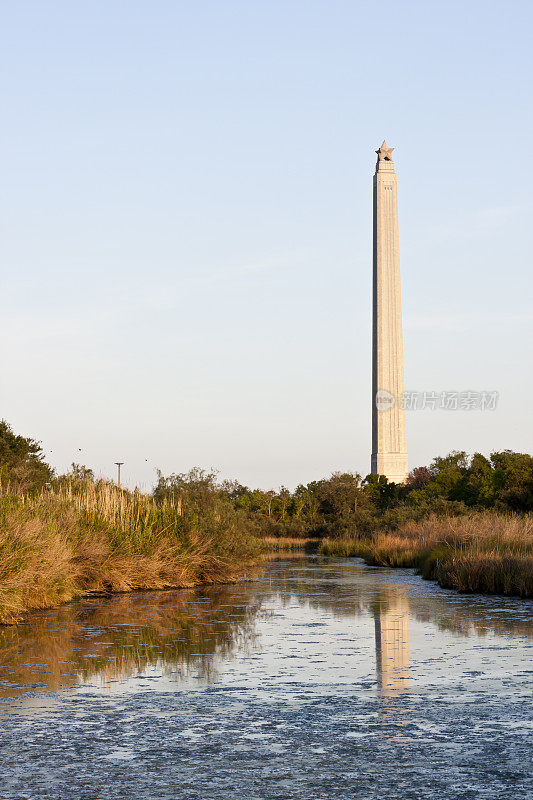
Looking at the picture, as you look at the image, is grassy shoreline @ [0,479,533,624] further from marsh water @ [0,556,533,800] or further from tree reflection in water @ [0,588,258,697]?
marsh water @ [0,556,533,800]

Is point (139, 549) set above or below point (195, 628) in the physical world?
above

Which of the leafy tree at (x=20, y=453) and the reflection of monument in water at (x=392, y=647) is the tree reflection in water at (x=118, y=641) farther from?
the leafy tree at (x=20, y=453)

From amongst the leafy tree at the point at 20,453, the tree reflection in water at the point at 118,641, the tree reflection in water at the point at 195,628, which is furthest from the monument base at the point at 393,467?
the tree reflection in water at the point at 118,641

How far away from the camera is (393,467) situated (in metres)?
83.3

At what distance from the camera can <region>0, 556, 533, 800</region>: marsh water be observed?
682 cm

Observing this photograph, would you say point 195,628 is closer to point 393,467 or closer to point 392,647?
point 392,647

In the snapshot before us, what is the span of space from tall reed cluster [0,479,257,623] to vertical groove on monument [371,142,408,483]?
47.7m

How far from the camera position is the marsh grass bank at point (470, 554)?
2314cm

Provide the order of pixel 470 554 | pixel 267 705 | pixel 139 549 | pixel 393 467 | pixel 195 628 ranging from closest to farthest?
pixel 267 705
pixel 195 628
pixel 139 549
pixel 470 554
pixel 393 467

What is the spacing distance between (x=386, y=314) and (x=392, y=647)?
6810cm

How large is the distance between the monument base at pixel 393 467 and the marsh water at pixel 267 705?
64.5 meters

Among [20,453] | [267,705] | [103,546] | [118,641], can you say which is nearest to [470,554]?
[103,546]

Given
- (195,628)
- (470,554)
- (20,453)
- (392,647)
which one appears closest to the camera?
(392,647)

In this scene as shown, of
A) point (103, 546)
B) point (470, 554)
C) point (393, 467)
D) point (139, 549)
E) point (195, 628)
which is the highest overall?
point (393, 467)
